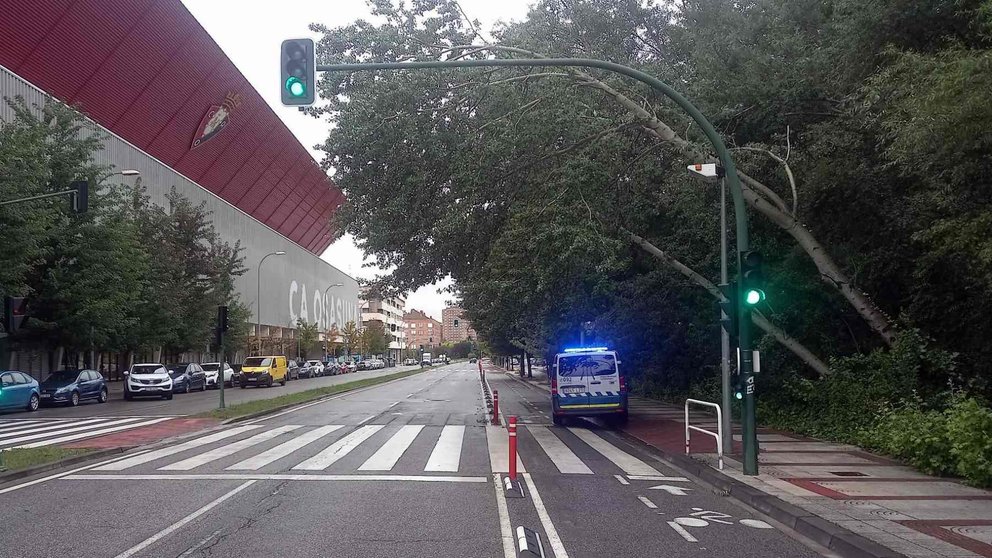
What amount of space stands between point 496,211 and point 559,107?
3.54 metres

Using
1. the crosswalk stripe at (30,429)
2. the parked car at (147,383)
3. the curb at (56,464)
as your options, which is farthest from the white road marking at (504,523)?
the parked car at (147,383)

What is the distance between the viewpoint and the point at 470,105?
58.9 ft

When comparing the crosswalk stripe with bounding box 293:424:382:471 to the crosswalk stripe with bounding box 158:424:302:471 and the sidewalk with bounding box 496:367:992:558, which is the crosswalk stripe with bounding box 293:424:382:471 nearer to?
the crosswalk stripe with bounding box 158:424:302:471

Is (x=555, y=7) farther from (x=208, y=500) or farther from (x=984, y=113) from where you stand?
(x=208, y=500)

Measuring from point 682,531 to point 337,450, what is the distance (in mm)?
8183

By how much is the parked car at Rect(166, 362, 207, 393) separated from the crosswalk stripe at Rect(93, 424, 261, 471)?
74.9 ft

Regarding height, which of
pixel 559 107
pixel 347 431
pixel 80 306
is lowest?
pixel 347 431

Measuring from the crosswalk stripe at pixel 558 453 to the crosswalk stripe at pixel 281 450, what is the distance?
480 centimetres

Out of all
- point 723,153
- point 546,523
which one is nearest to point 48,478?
point 546,523

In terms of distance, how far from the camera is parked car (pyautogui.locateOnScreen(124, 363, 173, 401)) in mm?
32875

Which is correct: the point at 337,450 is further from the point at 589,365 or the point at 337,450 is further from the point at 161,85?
the point at 161,85

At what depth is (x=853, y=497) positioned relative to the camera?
951 cm

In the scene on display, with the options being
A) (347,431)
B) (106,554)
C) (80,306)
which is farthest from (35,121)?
(106,554)

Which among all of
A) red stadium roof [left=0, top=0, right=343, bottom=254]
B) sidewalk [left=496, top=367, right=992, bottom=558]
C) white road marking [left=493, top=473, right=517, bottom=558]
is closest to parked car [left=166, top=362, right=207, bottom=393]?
red stadium roof [left=0, top=0, right=343, bottom=254]
